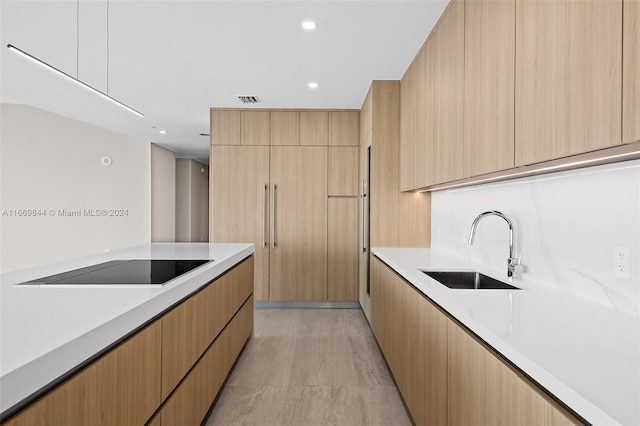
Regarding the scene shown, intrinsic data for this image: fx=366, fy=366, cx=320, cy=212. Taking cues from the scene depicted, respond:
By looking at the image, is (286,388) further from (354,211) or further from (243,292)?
(354,211)

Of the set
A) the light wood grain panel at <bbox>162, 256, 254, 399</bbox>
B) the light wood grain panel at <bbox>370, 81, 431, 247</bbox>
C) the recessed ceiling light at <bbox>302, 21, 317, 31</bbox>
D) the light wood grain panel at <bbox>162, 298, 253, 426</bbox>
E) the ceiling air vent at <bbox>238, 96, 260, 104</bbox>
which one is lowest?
the light wood grain panel at <bbox>162, 298, 253, 426</bbox>

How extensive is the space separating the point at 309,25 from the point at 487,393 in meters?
2.49

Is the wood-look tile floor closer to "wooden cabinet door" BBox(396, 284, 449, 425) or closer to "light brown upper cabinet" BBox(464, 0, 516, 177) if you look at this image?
"wooden cabinet door" BBox(396, 284, 449, 425)

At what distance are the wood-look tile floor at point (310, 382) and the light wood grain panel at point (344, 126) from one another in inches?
92.1

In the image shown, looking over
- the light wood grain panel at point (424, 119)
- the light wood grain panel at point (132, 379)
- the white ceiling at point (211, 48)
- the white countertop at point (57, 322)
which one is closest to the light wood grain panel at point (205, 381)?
the light wood grain panel at point (132, 379)

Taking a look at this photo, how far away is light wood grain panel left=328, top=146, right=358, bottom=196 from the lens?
473cm

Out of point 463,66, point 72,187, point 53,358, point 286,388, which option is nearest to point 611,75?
point 463,66

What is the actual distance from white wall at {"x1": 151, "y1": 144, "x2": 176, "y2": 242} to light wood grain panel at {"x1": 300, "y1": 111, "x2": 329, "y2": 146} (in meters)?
4.16

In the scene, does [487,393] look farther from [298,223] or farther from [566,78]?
[298,223]

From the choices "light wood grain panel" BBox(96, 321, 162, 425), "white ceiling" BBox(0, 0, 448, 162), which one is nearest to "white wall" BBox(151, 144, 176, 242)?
"white ceiling" BBox(0, 0, 448, 162)

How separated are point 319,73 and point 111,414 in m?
3.20

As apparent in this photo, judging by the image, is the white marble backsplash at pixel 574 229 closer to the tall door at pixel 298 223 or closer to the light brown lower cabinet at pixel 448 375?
the light brown lower cabinet at pixel 448 375

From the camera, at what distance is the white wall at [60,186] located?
531cm

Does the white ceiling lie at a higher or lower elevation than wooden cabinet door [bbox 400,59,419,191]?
higher
